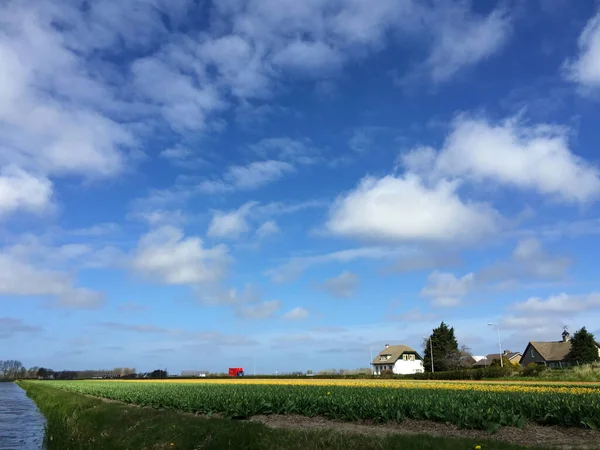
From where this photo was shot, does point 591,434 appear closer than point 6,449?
Yes

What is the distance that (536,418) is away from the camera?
15.8 meters

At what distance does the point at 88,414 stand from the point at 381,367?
4278 inches

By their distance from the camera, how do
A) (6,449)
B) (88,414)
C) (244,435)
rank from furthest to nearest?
(88,414) < (6,449) < (244,435)

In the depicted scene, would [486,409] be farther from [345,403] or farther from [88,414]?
[88,414]

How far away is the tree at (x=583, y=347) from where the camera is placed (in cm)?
8388

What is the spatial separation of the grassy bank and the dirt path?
1.48 metres

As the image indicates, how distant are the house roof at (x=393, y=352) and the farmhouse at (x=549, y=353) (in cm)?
2827

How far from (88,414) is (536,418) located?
2396 cm

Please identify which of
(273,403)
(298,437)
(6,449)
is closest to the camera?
(298,437)

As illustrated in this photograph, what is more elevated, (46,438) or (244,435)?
(244,435)

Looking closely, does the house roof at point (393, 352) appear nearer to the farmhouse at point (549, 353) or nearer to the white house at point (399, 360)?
the white house at point (399, 360)

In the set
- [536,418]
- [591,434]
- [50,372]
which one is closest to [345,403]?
[536,418]

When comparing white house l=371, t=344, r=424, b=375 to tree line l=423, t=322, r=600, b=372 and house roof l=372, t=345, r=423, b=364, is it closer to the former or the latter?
house roof l=372, t=345, r=423, b=364

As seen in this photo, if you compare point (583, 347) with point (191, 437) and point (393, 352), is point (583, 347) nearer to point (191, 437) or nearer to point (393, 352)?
point (393, 352)
